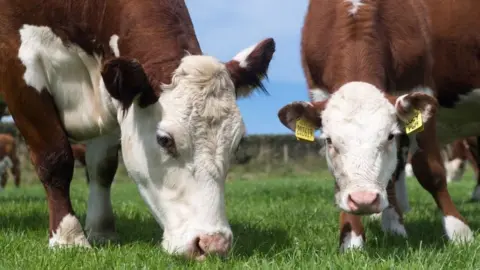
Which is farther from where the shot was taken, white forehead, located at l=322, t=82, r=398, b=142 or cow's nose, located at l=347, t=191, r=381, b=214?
white forehead, located at l=322, t=82, r=398, b=142

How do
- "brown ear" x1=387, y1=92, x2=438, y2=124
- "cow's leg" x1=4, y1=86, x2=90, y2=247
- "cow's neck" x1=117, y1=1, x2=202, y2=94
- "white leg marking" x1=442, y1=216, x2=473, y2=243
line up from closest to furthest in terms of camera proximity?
1. "cow's neck" x1=117, y1=1, x2=202, y2=94
2. "brown ear" x1=387, y1=92, x2=438, y2=124
3. "cow's leg" x1=4, y1=86, x2=90, y2=247
4. "white leg marking" x1=442, y1=216, x2=473, y2=243

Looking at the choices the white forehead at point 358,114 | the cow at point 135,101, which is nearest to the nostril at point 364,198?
the white forehead at point 358,114

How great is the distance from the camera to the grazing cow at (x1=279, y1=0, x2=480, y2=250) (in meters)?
4.78

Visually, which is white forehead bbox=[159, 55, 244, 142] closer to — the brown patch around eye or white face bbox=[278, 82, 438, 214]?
the brown patch around eye

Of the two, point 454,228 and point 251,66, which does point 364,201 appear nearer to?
point 251,66

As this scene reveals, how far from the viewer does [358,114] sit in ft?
16.1

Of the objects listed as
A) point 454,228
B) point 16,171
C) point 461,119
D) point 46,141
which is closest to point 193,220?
point 46,141

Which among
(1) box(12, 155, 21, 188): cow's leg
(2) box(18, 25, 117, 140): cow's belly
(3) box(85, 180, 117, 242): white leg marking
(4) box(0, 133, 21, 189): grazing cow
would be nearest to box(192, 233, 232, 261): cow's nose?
(2) box(18, 25, 117, 140): cow's belly

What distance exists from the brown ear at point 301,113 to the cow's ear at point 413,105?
549 mm

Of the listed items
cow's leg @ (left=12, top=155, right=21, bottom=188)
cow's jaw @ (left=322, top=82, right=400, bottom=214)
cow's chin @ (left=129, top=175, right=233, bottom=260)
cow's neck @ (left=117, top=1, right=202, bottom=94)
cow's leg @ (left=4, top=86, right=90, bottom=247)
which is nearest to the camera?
cow's chin @ (left=129, top=175, right=233, bottom=260)

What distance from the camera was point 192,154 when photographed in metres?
4.39

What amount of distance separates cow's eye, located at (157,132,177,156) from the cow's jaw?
1.18 m

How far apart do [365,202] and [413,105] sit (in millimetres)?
1136

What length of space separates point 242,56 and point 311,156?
27028 mm
